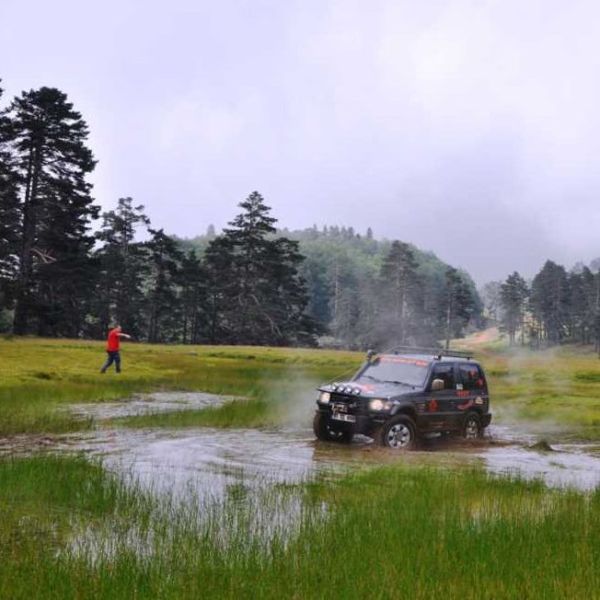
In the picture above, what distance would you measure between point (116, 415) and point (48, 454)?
7.21 metres

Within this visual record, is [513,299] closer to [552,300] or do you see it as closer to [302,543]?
[552,300]

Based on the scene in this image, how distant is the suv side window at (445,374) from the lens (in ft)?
56.5

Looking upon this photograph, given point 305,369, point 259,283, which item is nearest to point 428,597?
point 305,369

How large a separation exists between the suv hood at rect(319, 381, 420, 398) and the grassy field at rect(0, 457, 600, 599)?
194 inches

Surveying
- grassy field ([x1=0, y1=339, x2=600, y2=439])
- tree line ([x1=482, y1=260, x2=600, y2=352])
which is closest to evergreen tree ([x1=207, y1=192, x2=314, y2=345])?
grassy field ([x1=0, y1=339, x2=600, y2=439])

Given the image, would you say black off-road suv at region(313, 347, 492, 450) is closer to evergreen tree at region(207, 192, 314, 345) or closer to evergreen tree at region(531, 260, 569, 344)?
evergreen tree at region(207, 192, 314, 345)

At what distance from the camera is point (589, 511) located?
9367 millimetres

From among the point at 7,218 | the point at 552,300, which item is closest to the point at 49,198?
the point at 7,218

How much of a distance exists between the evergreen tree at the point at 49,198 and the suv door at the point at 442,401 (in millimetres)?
37450

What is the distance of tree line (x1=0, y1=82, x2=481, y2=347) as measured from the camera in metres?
51.5

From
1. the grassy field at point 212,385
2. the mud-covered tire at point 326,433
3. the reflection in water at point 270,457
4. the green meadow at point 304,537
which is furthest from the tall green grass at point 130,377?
the mud-covered tire at point 326,433

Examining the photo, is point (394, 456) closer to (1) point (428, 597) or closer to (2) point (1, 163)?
(1) point (428, 597)

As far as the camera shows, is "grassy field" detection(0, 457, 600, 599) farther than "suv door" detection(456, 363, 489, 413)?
No

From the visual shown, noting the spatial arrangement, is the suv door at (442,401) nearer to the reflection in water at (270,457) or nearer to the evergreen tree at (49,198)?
the reflection in water at (270,457)
